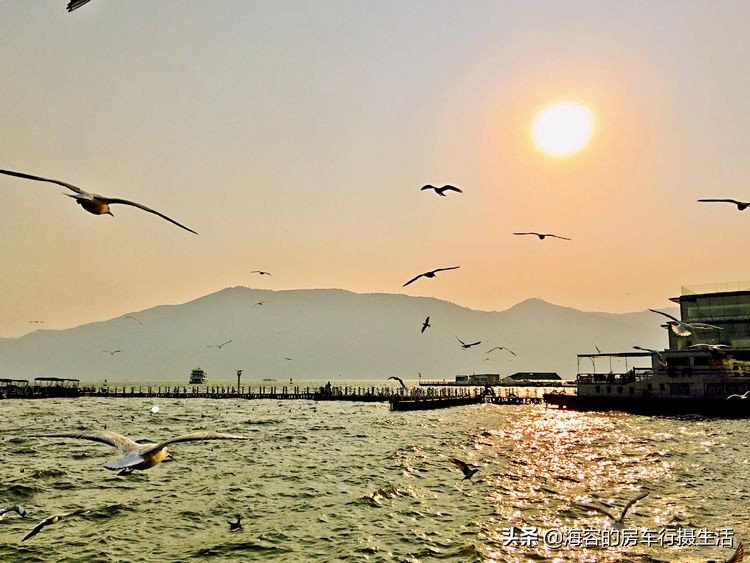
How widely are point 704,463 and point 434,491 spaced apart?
19244 mm

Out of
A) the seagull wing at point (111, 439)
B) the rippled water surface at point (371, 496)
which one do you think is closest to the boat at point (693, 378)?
the rippled water surface at point (371, 496)

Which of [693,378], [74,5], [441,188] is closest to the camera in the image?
[74,5]

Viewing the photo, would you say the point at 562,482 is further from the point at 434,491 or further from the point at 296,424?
the point at 296,424

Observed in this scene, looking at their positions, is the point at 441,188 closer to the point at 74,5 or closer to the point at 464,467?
the point at 464,467

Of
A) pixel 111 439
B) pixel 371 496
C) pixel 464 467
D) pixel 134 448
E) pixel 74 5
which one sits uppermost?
pixel 74 5

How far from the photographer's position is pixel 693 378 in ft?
231

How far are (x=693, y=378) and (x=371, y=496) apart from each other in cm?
6100

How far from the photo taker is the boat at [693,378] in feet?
223

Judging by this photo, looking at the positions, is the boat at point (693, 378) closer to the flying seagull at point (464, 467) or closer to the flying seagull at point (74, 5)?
the flying seagull at point (464, 467)

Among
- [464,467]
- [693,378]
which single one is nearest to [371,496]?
[464,467]

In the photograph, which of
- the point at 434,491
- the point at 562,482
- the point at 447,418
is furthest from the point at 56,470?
the point at 447,418

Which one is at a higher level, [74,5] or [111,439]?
[74,5]

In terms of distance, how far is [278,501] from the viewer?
2542cm

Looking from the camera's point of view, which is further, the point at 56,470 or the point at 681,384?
the point at 681,384
